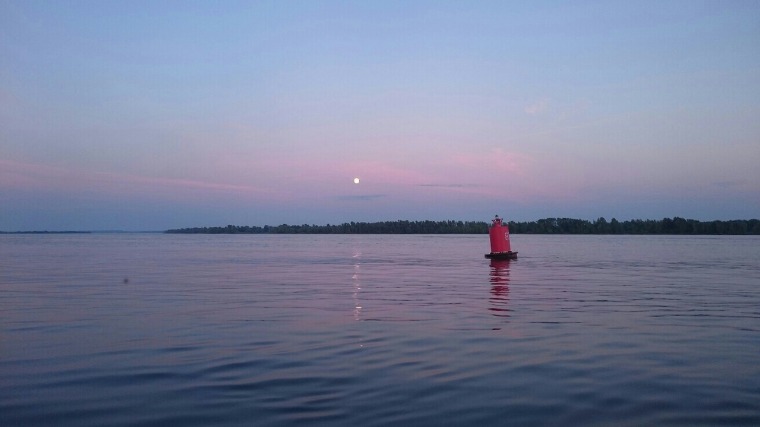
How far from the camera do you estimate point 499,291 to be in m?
20.9

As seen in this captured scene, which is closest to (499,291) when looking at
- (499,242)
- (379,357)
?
(379,357)

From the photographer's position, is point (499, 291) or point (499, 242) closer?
point (499, 291)

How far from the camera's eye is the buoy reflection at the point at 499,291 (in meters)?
16.0

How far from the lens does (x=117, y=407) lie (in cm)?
726

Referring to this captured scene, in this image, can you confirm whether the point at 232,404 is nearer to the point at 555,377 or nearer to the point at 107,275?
the point at 555,377

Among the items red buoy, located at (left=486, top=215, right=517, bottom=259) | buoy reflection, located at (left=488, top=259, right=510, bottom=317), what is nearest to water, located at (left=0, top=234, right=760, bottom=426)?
buoy reflection, located at (left=488, top=259, right=510, bottom=317)

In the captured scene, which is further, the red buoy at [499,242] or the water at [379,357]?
the red buoy at [499,242]

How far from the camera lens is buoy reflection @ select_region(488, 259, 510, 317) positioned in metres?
16.0

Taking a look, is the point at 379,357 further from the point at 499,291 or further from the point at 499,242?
the point at 499,242

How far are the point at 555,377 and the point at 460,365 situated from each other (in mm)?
1369

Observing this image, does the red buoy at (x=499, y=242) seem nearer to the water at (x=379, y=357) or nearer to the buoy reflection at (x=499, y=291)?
the buoy reflection at (x=499, y=291)

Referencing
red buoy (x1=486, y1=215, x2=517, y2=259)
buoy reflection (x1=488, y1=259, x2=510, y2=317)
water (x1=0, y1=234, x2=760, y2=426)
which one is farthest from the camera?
red buoy (x1=486, y1=215, x2=517, y2=259)

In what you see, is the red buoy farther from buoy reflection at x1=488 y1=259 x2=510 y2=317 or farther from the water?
the water

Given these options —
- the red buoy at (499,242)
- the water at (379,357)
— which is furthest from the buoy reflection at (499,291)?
the red buoy at (499,242)
